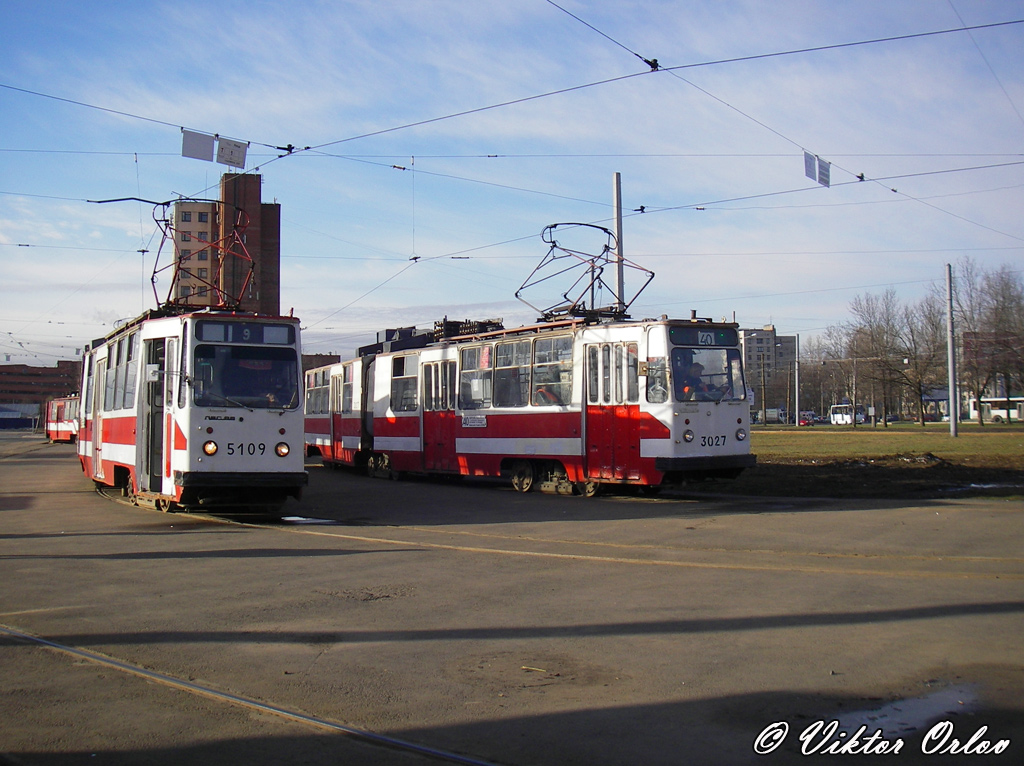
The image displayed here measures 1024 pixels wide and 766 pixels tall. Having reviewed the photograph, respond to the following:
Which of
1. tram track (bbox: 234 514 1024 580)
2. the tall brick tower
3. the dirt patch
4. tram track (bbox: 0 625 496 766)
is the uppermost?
the tall brick tower

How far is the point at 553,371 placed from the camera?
751 inches

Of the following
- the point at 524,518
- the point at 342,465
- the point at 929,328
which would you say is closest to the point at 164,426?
the point at 524,518

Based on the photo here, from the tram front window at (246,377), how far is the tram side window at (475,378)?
23.1 ft

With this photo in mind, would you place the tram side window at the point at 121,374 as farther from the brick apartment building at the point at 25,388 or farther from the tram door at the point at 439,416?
the brick apartment building at the point at 25,388

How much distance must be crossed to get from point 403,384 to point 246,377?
1026cm

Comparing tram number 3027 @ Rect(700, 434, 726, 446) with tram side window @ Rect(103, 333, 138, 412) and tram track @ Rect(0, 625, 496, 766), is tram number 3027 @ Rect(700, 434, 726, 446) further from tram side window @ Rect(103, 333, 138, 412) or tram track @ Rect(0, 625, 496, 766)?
tram track @ Rect(0, 625, 496, 766)

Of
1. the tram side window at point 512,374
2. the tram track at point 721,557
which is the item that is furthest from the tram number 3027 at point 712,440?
the tram track at point 721,557

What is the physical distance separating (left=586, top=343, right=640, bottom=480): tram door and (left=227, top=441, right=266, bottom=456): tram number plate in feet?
22.3

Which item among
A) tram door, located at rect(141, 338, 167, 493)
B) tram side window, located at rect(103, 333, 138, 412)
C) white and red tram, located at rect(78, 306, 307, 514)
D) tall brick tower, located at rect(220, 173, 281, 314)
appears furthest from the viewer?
tall brick tower, located at rect(220, 173, 281, 314)

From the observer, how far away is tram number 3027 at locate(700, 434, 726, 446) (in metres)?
16.7

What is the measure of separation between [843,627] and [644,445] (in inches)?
390

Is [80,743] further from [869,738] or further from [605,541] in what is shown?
[605,541]

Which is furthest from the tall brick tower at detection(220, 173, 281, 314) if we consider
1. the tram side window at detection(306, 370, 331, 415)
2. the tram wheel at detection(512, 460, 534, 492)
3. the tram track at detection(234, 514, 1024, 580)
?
the tram track at detection(234, 514, 1024, 580)

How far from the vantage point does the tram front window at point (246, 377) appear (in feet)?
46.4
